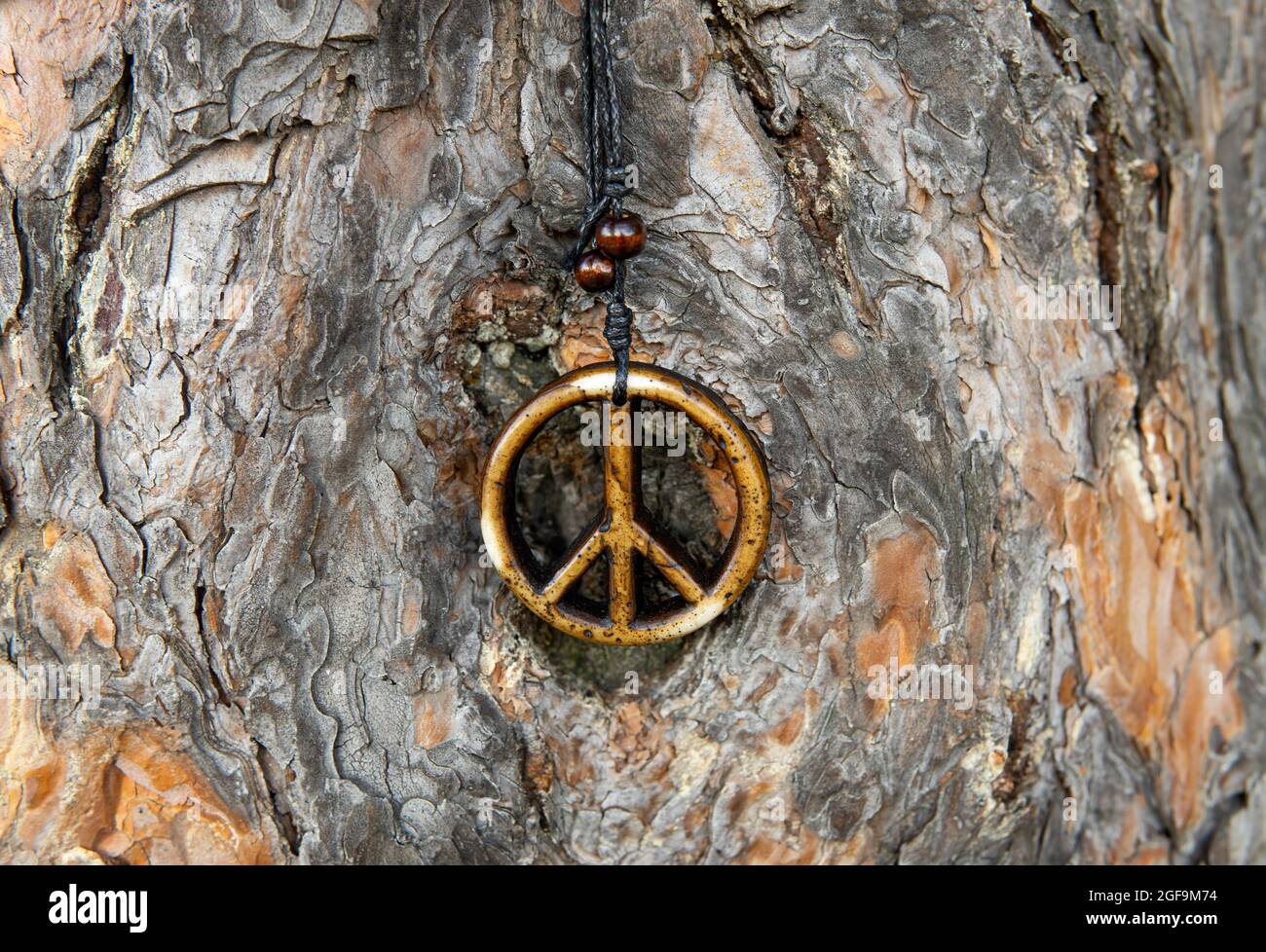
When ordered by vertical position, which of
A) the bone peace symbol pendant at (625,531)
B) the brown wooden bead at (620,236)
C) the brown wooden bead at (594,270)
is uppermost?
the brown wooden bead at (620,236)

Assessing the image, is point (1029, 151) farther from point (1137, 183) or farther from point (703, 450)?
point (703, 450)

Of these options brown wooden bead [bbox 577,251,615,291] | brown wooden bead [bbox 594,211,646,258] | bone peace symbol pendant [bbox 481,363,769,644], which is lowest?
bone peace symbol pendant [bbox 481,363,769,644]

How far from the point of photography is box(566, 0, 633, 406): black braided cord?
168cm

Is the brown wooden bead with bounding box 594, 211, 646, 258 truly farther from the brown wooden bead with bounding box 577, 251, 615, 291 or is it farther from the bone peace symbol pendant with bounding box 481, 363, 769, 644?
the bone peace symbol pendant with bounding box 481, 363, 769, 644

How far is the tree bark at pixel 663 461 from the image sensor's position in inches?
66.7

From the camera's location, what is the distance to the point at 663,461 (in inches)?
77.4

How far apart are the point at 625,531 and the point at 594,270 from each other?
47 centimetres

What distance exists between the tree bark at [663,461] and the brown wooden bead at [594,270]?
0.10 m

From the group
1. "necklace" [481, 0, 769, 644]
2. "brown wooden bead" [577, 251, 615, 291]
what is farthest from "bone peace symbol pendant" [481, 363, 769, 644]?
"brown wooden bead" [577, 251, 615, 291]

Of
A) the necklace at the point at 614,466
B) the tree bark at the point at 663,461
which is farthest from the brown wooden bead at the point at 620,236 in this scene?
the tree bark at the point at 663,461

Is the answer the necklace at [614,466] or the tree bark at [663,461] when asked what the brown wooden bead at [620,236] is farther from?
the tree bark at [663,461]

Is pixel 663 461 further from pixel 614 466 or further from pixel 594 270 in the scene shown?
pixel 594 270

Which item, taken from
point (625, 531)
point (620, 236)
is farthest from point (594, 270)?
point (625, 531)
